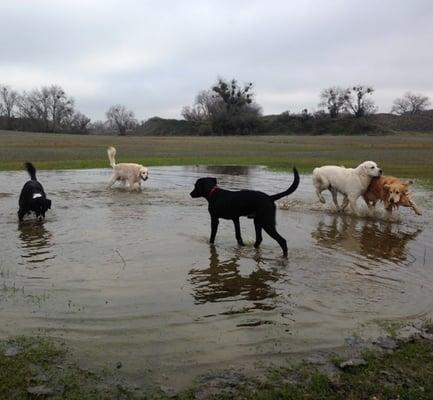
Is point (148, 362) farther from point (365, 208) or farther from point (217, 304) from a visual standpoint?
point (365, 208)

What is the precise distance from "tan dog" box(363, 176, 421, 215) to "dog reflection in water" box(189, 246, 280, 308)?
232 inches

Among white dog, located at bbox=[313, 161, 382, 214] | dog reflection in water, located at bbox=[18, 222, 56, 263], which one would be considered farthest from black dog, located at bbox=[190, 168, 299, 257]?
white dog, located at bbox=[313, 161, 382, 214]

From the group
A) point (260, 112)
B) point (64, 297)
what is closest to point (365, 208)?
point (64, 297)

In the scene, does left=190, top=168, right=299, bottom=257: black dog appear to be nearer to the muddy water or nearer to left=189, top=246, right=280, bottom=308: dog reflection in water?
the muddy water

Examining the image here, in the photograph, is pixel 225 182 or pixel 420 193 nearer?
pixel 420 193

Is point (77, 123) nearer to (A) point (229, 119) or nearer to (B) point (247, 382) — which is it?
(A) point (229, 119)

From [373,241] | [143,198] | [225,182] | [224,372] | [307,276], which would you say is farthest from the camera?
[225,182]

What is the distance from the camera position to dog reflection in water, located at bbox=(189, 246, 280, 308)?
6.25 metres

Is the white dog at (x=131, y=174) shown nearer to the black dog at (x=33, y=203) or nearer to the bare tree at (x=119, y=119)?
the black dog at (x=33, y=203)

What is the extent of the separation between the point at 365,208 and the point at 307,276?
7119 millimetres

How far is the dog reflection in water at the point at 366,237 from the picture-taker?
8930 mm

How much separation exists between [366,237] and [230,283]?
457cm

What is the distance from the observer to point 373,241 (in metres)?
9.91

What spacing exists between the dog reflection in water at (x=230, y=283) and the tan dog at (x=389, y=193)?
232 inches
